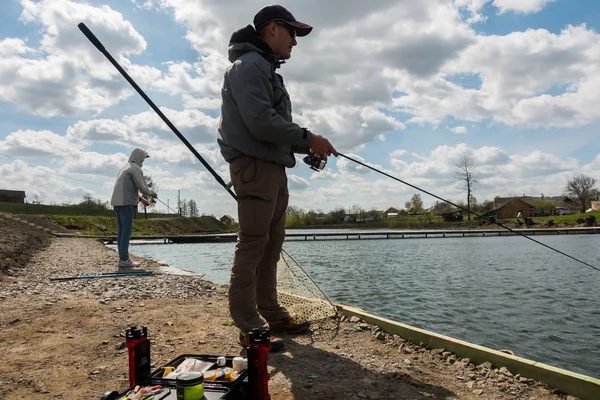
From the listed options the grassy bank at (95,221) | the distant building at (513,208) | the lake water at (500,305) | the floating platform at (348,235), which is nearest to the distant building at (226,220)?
the grassy bank at (95,221)

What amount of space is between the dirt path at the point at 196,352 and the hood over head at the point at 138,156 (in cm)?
391

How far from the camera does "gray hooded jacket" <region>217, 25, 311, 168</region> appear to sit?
9.14ft

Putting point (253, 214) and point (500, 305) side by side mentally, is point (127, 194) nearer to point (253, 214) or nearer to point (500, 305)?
point (253, 214)

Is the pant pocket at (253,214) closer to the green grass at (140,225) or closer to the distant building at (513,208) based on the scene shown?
the green grass at (140,225)

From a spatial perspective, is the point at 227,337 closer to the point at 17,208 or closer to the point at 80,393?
the point at 80,393

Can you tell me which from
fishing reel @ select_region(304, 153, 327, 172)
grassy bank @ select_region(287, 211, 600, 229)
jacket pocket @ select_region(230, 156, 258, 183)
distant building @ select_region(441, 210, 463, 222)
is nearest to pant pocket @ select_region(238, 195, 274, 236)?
jacket pocket @ select_region(230, 156, 258, 183)

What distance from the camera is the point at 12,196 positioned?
70000 millimetres

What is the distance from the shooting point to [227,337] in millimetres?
3418

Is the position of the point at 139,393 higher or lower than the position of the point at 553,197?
lower

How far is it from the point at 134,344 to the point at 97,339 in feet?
5.52

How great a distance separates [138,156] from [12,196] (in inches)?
3030

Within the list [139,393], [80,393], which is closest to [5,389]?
[80,393]

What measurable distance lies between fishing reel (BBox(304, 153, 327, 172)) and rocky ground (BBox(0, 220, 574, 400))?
1.44 meters

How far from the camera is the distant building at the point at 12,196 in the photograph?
69.4m
